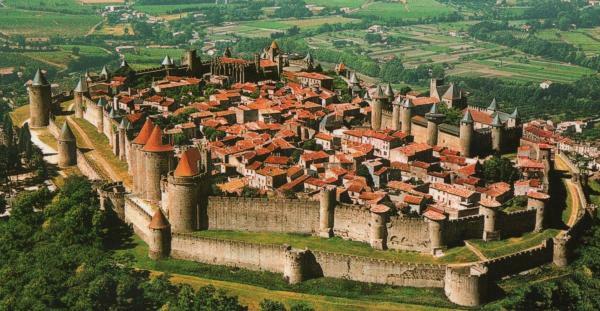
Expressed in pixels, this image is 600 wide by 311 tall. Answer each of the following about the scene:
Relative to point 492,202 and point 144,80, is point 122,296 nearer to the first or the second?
point 492,202

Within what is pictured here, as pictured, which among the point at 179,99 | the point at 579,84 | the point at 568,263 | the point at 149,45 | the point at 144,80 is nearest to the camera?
the point at 568,263

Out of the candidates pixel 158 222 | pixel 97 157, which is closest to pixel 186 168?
pixel 158 222

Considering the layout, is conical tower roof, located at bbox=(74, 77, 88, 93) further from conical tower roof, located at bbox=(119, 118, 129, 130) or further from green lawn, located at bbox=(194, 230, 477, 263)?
green lawn, located at bbox=(194, 230, 477, 263)

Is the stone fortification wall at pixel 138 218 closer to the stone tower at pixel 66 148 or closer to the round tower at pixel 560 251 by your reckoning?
the stone tower at pixel 66 148

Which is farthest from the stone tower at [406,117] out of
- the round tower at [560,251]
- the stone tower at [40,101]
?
the stone tower at [40,101]

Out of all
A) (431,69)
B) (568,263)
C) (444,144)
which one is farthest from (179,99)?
(431,69)
